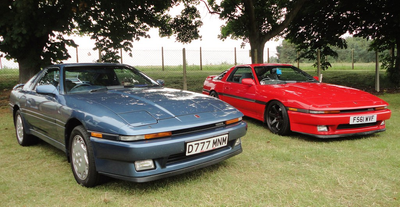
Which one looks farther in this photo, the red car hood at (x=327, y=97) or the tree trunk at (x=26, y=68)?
the tree trunk at (x=26, y=68)

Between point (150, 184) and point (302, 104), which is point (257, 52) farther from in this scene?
point (150, 184)

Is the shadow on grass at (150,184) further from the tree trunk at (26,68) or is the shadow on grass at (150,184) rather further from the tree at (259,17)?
the tree at (259,17)

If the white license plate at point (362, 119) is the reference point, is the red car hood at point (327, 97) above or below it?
above

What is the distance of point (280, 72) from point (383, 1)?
860 centimetres

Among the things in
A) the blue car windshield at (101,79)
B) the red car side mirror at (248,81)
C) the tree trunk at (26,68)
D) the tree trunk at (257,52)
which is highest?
the tree trunk at (257,52)

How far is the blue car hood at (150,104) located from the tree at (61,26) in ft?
16.3

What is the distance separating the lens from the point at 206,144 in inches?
109

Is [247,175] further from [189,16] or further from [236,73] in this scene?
[189,16]

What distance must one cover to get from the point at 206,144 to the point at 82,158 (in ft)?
3.95

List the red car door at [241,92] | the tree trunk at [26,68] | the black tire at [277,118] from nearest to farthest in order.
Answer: the black tire at [277,118]
the red car door at [241,92]
the tree trunk at [26,68]

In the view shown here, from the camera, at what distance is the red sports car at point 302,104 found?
4199mm

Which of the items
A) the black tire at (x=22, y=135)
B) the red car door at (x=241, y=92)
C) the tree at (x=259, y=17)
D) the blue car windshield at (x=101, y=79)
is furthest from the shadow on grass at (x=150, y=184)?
the tree at (x=259, y=17)

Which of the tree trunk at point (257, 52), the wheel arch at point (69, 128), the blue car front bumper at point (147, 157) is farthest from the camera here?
the tree trunk at point (257, 52)

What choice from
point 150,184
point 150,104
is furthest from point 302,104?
point 150,184
